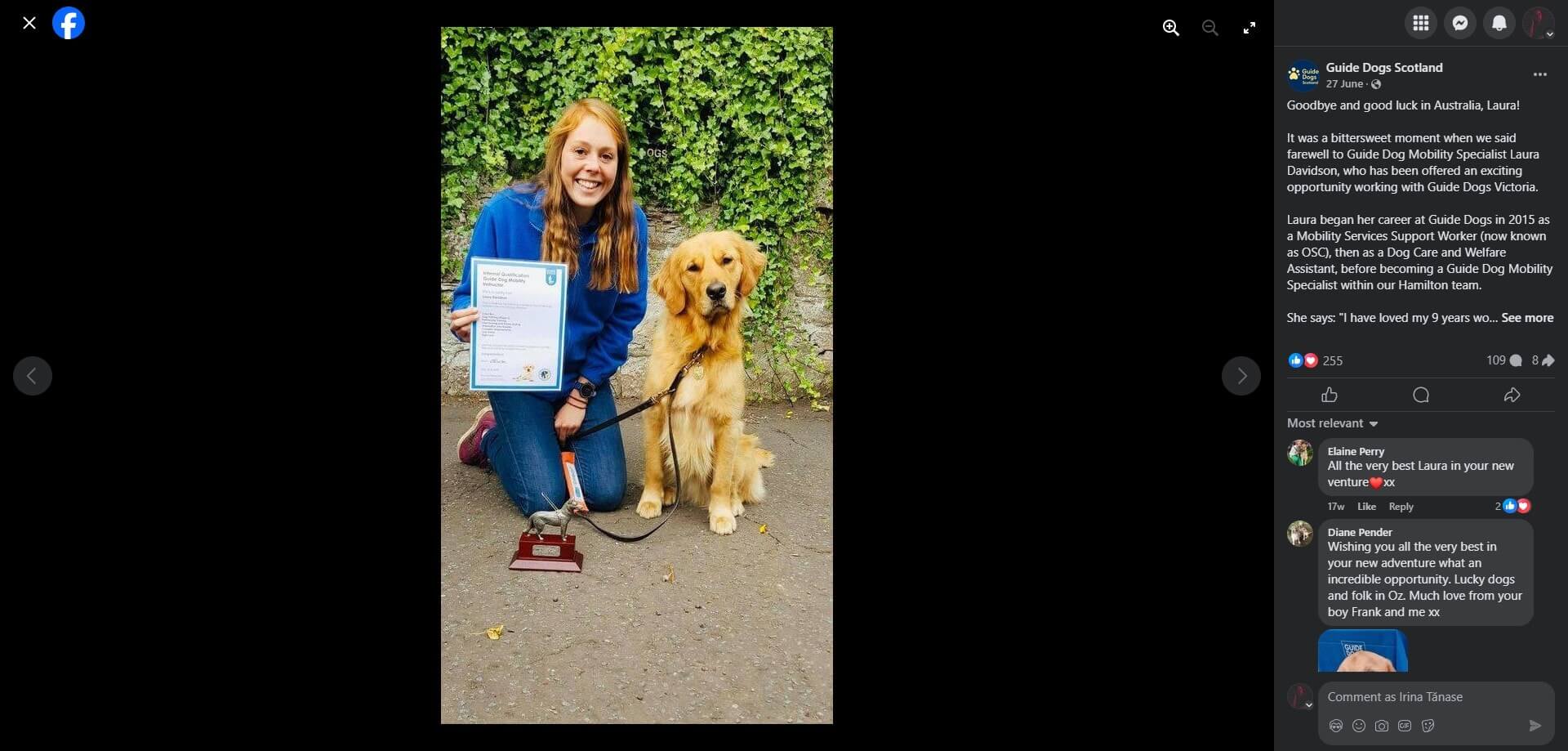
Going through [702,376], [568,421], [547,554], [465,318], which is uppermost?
[465,318]

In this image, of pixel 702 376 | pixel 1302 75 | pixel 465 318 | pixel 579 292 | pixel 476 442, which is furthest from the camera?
pixel 476 442

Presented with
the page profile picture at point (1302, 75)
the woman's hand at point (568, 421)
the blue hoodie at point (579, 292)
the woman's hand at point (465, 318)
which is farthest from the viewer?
the woman's hand at point (568, 421)

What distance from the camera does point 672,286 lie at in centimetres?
380

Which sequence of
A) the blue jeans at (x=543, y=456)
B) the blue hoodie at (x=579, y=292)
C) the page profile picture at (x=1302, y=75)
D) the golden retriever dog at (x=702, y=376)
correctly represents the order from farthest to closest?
the golden retriever dog at (x=702, y=376) < the blue jeans at (x=543, y=456) < the blue hoodie at (x=579, y=292) < the page profile picture at (x=1302, y=75)

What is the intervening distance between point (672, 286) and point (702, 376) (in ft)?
1.43

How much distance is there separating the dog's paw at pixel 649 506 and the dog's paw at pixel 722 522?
272 millimetres

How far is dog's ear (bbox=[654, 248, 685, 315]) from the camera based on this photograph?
149 inches

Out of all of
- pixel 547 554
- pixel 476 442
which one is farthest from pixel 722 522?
pixel 476 442

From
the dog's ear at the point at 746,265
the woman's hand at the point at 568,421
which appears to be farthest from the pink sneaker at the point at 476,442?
the dog's ear at the point at 746,265

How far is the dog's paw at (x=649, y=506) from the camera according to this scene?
380 centimetres

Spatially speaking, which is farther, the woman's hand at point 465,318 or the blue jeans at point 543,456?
the blue jeans at point 543,456

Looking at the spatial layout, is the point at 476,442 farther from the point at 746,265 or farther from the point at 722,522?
the point at 746,265
